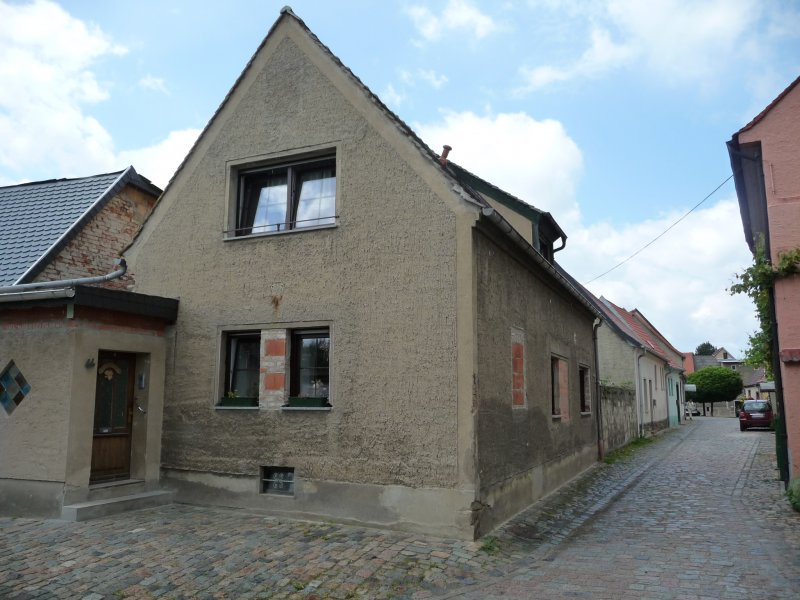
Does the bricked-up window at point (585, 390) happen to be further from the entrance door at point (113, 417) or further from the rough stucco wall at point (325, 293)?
the entrance door at point (113, 417)

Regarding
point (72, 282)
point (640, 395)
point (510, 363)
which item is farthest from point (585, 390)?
point (72, 282)

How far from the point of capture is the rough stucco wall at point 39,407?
8508mm

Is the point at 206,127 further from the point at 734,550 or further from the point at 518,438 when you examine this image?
the point at 734,550

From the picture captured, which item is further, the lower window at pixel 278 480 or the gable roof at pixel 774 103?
the gable roof at pixel 774 103

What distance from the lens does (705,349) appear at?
114 metres

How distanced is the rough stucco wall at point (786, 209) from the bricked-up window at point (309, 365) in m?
6.94

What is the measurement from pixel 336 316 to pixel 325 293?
1.25ft

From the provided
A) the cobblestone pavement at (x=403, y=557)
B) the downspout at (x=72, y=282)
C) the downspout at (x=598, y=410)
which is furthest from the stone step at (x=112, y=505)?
the downspout at (x=598, y=410)

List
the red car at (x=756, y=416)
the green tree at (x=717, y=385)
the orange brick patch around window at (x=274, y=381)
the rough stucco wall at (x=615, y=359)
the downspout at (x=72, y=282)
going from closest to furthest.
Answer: the orange brick patch around window at (x=274, y=381)
the downspout at (x=72, y=282)
the rough stucco wall at (x=615, y=359)
the red car at (x=756, y=416)
the green tree at (x=717, y=385)

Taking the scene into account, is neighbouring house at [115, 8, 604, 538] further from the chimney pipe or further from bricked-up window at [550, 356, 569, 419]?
bricked-up window at [550, 356, 569, 419]

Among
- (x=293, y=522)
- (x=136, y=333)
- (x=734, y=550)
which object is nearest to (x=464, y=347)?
(x=293, y=522)

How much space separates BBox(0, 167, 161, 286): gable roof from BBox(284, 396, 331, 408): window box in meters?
5.82

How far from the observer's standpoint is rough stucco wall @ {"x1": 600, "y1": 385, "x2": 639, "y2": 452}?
58.6 feet

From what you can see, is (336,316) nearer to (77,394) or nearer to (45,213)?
(77,394)
